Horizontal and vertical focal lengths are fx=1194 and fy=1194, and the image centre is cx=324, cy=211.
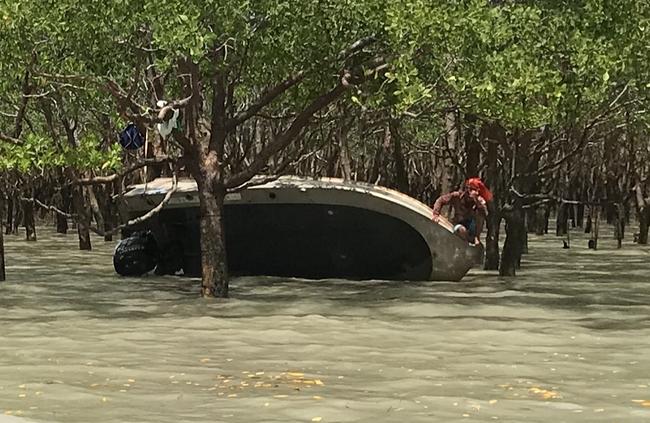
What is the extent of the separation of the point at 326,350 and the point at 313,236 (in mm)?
7981

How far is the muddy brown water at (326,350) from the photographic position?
7191mm

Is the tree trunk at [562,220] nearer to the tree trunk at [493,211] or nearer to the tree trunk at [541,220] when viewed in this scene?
the tree trunk at [541,220]

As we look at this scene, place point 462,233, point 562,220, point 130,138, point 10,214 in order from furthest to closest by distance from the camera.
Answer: point 10,214
point 562,220
point 130,138
point 462,233

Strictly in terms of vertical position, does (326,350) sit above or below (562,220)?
below

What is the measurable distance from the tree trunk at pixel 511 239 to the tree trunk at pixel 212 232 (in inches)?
212

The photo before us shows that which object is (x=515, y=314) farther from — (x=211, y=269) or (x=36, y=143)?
(x=36, y=143)

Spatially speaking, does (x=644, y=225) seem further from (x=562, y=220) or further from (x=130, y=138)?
(x=130, y=138)

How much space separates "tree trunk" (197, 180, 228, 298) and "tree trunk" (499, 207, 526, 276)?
5.38 m

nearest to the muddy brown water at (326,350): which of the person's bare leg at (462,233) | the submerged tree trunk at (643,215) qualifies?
the person's bare leg at (462,233)

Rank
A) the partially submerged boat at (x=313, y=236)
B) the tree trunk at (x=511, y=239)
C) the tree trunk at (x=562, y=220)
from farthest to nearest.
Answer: the tree trunk at (x=562, y=220) → the tree trunk at (x=511, y=239) → the partially submerged boat at (x=313, y=236)

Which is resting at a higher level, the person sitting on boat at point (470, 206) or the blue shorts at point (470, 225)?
the person sitting on boat at point (470, 206)

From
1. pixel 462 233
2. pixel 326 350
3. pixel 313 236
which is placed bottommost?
pixel 326 350

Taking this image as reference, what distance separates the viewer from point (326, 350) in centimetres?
1019

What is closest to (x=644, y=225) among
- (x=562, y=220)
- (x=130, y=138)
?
(x=562, y=220)
